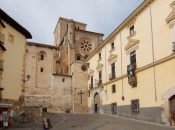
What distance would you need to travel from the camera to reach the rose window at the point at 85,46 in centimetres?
3826

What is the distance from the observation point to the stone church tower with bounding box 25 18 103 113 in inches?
1217

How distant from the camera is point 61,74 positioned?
32188 mm

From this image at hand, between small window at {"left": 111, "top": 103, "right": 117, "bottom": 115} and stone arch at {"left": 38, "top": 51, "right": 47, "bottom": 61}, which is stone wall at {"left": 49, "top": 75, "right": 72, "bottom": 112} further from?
small window at {"left": 111, "top": 103, "right": 117, "bottom": 115}

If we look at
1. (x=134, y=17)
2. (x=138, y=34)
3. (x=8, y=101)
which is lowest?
(x=8, y=101)

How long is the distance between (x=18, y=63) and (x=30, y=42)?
1810 cm

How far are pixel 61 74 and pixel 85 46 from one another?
9.10 meters

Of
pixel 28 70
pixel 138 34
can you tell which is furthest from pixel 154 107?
pixel 28 70

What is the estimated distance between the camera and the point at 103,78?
1016 inches

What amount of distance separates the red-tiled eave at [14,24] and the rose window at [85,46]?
63.6 ft

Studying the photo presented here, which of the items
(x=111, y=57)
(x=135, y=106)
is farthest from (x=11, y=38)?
(x=135, y=106)

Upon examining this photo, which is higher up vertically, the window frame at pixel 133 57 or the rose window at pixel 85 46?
the rose window at pixel 85 46

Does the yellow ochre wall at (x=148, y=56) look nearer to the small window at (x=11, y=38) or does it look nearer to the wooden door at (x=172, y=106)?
the wooden door at (x=172, y=106)

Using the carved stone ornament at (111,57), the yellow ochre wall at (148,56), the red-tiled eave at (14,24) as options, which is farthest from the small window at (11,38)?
the carved stone ornament at (111,57)

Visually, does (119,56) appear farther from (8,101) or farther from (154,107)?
(8,101)
